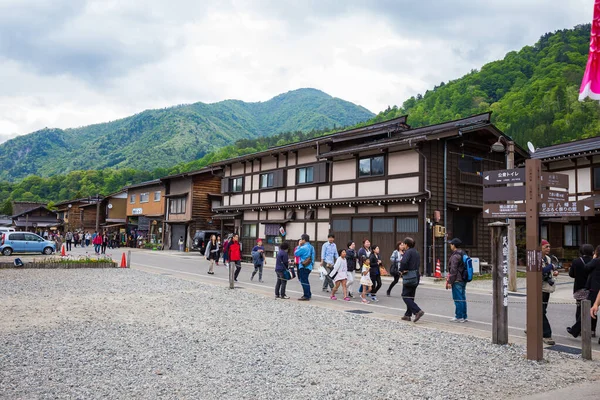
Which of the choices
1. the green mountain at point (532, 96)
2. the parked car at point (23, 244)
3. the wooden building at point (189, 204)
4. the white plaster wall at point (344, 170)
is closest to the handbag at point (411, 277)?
the white plaster wall at point (344, 170)

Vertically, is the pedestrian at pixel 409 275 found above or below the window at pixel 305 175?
below

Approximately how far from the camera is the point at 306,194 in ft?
94.0

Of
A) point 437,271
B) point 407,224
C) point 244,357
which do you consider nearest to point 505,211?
point 244,357

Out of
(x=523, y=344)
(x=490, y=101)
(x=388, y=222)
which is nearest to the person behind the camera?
(x=523, y=344)

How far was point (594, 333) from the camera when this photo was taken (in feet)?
28.9

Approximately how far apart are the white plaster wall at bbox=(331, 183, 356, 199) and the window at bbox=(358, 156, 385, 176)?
0.92m

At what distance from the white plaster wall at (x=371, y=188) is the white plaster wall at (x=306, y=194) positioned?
3.86 m

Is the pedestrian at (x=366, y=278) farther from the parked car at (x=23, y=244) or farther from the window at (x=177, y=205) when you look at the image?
the window at (x=177, y=205)

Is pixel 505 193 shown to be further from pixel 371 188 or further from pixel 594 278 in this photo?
pixel 371 188

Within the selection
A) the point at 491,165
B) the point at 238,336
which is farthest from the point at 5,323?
the point at 491,165

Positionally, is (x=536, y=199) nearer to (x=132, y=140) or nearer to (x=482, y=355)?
(x=482, y=355)

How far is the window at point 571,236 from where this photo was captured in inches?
1012

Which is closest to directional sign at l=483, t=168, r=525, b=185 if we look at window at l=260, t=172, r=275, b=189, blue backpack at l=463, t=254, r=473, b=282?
blue backpack at l=463, t=254, r=473, b=282

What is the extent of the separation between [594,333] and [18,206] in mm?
81713
